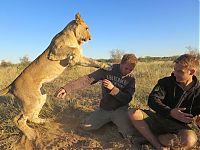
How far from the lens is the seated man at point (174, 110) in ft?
14.6

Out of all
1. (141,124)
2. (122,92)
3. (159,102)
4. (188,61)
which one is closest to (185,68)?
(188,61)

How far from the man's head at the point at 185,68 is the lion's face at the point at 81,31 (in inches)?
106

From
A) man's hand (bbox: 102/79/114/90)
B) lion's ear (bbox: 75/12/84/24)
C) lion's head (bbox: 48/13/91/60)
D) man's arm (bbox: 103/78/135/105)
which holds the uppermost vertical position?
lion's ear (bbox: 75/12/84/24)

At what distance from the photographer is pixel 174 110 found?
171 inches

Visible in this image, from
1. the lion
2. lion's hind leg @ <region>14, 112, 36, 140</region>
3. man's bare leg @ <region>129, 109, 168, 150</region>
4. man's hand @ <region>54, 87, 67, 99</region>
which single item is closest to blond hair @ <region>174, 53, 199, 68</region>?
man's bare leg @ <region>129, 109, 168, 150</region>

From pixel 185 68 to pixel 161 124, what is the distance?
38.3 inches

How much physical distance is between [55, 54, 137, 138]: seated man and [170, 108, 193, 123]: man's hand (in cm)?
103

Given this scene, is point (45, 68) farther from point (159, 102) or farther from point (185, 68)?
point (185, 68)

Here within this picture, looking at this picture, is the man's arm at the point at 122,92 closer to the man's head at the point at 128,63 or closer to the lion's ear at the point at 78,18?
the man's head at the point at 128,63

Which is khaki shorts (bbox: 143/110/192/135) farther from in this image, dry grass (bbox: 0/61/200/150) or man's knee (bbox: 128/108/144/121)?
dry grass (bbox: 0/61/200/150)

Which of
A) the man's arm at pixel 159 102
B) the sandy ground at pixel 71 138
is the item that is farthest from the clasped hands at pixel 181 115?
the sandy ground at pixel 71 138

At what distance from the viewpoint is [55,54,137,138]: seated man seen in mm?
5262

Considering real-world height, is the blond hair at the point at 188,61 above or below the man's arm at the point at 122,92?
above

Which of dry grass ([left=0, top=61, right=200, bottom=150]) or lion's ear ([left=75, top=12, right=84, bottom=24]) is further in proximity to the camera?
lion's ear ([left=75, top=12, right=84, bottom=24])
